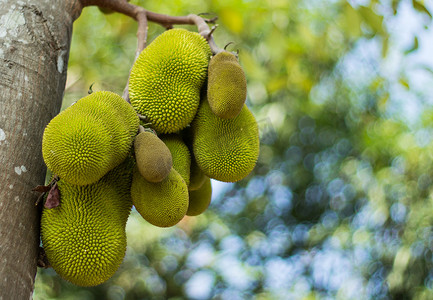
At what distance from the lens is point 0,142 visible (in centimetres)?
83

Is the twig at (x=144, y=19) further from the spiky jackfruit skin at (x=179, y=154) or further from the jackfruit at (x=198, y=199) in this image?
the jackfruit at (x=198, y=199)

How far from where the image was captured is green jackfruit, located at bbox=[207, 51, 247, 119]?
976 millimetres

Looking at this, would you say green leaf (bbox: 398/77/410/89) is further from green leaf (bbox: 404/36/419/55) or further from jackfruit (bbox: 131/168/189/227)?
jackfruit (bbox: 131/168/189/227)

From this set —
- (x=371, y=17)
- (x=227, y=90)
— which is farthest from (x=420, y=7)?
(x=227, y=90)

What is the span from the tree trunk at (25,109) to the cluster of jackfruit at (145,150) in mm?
52

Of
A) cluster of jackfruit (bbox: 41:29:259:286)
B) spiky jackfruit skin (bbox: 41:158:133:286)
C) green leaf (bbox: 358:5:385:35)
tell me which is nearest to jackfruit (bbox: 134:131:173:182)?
cluster of jackfruit (bbox: 41:29:259:286)

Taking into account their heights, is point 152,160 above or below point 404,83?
above

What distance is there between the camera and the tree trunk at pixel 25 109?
78cm

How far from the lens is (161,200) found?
36.0 inches

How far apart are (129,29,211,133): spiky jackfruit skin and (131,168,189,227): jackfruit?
0.53ft

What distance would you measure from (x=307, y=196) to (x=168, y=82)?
14.7 ft

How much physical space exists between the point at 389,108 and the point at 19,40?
406 cm

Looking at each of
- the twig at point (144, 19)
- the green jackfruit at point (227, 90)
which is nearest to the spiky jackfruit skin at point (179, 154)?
the green jackfruit at point (227, 90)

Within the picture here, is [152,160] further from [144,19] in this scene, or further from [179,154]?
[144,19]
